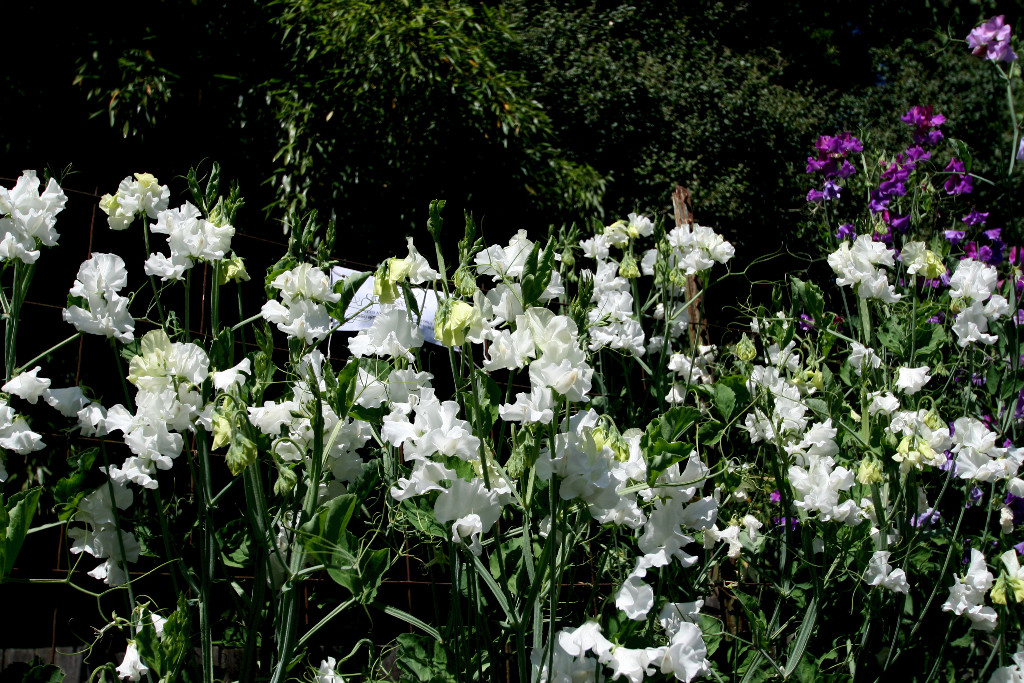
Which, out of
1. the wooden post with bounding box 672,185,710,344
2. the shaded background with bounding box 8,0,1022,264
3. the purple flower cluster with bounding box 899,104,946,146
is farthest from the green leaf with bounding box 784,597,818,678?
the purple flower cluster with bounding box 899,104,946,146

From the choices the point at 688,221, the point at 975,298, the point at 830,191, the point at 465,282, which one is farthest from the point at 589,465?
the point at 830,191

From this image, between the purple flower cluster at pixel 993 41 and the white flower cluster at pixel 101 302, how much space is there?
1.71 meters

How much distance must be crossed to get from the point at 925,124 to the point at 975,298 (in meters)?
0.99

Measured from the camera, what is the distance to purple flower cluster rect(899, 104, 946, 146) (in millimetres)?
2170

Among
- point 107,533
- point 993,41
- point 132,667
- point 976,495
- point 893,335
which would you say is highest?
point 993,41

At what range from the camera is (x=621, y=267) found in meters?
1.45

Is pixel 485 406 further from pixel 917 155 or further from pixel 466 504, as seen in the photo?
pixel 917 155

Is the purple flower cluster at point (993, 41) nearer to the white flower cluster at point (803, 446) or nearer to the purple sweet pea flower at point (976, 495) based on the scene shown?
the white flower cluster at point (803, 446)

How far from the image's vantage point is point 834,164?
222cm

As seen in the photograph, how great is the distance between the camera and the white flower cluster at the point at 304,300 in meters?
0.85

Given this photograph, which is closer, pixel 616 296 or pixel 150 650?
pixel 150 650

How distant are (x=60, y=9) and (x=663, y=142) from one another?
11.3 ft

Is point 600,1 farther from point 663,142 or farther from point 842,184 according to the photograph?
point 842,184

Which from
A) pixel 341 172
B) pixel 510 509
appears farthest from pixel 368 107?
pixel 510 509
